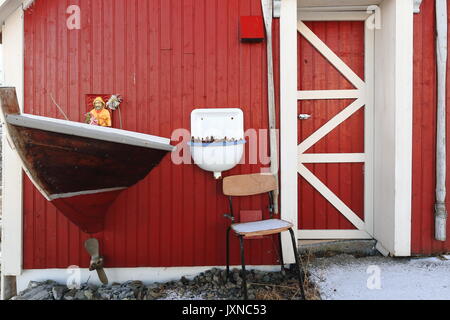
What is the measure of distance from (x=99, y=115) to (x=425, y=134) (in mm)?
3037

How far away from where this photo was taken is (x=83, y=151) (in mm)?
2262

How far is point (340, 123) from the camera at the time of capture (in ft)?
11.1

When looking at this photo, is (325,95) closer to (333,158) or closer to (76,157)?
(333,158)

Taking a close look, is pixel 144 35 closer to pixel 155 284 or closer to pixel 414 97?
pixel 155 284

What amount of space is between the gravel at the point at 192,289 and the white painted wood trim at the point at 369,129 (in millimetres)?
1097

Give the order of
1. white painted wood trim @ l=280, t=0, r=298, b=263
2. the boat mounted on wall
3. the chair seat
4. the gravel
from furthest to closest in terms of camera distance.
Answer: white painted wood trim @ l=280, t=0, r=298, b=263
the gravel
the chair seat
the boat mounted on wall

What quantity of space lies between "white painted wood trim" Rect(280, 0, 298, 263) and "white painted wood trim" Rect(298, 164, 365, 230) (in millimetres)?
423

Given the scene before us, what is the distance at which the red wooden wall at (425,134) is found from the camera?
3.03 m

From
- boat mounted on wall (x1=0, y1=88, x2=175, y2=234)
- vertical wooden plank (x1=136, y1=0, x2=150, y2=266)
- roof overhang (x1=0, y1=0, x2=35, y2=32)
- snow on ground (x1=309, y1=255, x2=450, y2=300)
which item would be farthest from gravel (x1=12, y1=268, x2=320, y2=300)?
roof overhang (x1=0, y1=0, x2=35, y2=32)

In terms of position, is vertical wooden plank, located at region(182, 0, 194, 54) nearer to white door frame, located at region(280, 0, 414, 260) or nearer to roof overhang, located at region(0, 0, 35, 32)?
white door frame, located at region(280, 0, 414, 260)

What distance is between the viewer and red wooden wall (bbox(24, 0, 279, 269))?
9.85ft

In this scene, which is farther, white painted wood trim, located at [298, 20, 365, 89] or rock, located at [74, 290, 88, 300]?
white painted wood trim, located at [298, 20, 365, 89]

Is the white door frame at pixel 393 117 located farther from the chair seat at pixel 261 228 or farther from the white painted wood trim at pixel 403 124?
the chair seat at pixel 261 228
